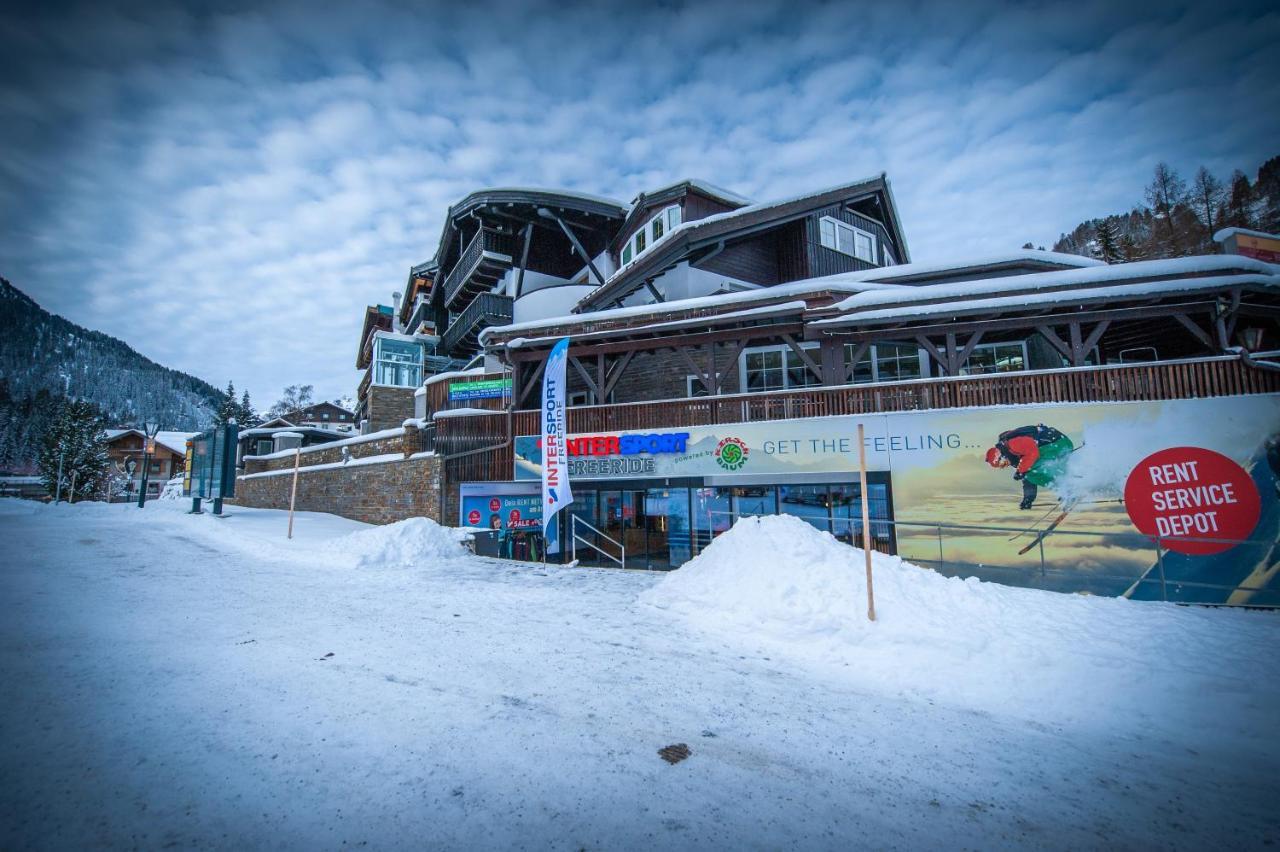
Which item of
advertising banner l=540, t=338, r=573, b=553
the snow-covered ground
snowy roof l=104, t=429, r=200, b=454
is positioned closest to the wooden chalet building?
advertising banner l=540, t=338, r=573, b=553

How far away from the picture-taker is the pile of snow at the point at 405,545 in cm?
1316

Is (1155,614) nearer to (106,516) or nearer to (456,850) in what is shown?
(456,850)

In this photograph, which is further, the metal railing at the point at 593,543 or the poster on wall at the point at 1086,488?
the metal railing at the point at 593,543

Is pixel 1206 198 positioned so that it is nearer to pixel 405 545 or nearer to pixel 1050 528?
pixel 1050 528

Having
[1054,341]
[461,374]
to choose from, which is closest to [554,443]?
[461,374]

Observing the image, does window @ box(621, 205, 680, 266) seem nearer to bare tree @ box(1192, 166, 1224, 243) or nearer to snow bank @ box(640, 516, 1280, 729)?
snow bank @ box(640, 516, 1280, 729)

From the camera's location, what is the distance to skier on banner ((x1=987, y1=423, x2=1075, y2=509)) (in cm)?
1206

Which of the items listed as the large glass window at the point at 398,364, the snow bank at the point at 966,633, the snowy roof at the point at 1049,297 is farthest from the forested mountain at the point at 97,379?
the snowy roof at the point at 1049,297

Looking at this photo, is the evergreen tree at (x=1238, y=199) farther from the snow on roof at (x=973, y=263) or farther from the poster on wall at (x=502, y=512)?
the poster on wall at (x=502, y=512)

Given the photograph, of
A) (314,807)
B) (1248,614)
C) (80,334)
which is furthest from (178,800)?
(80,334)

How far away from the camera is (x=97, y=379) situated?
531 feet

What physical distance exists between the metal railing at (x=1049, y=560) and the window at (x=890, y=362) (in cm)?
601

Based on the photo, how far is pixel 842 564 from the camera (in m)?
9.48

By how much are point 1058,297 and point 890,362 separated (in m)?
5.52
